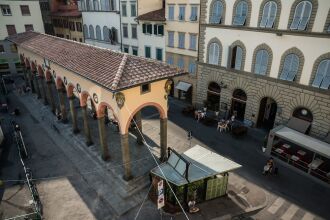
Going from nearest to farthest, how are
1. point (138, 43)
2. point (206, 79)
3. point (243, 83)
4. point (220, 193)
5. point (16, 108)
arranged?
1. point (220, 193)
2. point (243, 83)
3. point (206, 79)
4. point (16, 108)
5. point (138, 43)

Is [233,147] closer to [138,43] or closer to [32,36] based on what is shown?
[138,43]

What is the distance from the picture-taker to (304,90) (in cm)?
2208

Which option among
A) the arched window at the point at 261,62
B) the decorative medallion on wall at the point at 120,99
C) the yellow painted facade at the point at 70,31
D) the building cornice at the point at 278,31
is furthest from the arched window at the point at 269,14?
the yellow painted facade at the point at 70,31

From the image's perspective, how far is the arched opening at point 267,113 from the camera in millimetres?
26702

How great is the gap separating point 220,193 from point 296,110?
11236 millimetres

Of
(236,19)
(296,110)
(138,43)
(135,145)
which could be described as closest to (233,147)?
(296,110)

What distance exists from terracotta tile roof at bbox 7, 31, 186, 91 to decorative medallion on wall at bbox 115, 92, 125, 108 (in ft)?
2.82

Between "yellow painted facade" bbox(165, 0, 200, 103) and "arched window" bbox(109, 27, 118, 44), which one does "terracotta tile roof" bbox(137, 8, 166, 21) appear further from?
"arched window" bbox(109, 27, 118, 44)

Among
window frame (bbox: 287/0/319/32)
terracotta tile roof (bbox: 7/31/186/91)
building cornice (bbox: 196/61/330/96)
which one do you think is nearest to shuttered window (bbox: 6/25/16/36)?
terracotta tile roof (bbox: 7/31/186/91)

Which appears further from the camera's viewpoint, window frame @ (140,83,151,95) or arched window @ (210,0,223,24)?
arched window @ (210,0,223,24)

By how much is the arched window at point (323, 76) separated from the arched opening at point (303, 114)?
264 cm

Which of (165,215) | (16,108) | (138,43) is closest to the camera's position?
(165,215)

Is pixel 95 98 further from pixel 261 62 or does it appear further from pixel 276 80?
pixel 276 80

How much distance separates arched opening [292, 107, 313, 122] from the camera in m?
22.7
